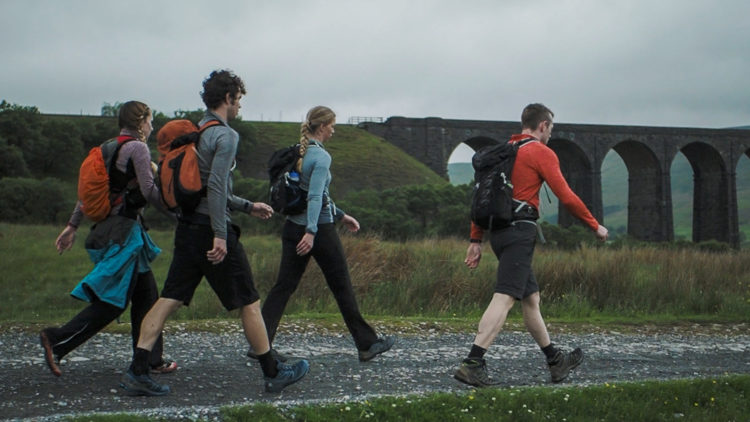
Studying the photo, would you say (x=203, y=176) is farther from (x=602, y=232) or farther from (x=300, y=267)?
(x=602, y=232)

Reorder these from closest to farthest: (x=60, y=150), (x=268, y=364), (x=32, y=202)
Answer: (x=268, y=364) → (x=32, y=202) → (x=60, y=150)

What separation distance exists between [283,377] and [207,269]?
0.75 meters

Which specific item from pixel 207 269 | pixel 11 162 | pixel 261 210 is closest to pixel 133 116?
pixel 261 210

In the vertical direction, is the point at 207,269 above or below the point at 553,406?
above

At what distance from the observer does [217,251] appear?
414 centimetres

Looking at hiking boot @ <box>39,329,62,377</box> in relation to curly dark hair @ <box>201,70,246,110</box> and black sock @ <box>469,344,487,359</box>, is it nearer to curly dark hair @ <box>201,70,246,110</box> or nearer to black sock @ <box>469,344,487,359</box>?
curly dark hair @ <box>201,70,246,110</box>

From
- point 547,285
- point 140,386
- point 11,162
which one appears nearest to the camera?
point 140,386

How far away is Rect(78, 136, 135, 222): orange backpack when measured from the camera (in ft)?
14.9

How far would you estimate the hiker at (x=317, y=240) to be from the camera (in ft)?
16.4

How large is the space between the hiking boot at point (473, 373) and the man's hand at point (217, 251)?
157cm

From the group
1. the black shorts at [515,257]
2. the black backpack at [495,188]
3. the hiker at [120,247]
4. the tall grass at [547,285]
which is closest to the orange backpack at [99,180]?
the hiker at [120,247]

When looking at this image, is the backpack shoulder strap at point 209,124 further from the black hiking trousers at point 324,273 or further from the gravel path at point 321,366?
the gravel path at point 321,366

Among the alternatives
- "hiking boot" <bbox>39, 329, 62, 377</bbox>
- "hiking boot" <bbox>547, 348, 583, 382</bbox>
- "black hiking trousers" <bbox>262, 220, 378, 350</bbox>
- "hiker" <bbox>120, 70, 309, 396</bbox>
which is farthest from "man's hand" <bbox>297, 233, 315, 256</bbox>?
"hiking boot" <bbox>547, 348, 583, 382</bbox>

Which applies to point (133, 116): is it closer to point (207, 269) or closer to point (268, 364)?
point (207, 269)
